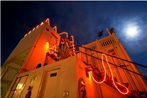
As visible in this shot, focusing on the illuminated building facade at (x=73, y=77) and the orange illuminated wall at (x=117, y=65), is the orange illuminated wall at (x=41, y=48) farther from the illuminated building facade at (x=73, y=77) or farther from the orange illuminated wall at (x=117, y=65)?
the orange illuminated wall at (x=117, y=65)

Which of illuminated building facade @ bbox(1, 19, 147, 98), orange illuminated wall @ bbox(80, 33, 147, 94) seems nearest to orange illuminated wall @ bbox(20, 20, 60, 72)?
illuminated building facade @ bbox(1, 19, 147, 98)

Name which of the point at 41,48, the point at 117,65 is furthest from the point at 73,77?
the point at 41,48

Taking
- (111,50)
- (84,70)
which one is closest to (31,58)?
(84,70)

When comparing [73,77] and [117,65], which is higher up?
[117,65]

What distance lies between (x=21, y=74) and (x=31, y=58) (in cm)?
138

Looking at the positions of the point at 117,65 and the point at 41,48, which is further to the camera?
the point at 41,48

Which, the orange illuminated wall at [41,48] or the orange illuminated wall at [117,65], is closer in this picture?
the orange illuminated wall at [117,65]

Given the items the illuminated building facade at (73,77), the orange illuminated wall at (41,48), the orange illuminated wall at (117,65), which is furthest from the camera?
the orange illuminated wall at (41,48)

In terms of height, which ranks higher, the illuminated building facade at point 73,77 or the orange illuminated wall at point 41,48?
the orange illuminated wall at point 41,48

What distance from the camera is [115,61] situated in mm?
6156

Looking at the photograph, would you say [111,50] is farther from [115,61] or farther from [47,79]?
[47,79]

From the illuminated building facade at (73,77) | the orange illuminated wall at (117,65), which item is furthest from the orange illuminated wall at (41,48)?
the orange illuminated wall at (117,65)

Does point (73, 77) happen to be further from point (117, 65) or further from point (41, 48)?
point (41, 48)

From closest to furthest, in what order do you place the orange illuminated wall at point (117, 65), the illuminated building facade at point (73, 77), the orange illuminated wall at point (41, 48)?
the illuminated building facade at point (73, 77) → the orange illuminated wall at point (117, 65) → the orange illuminated wall at point (41, 48)
